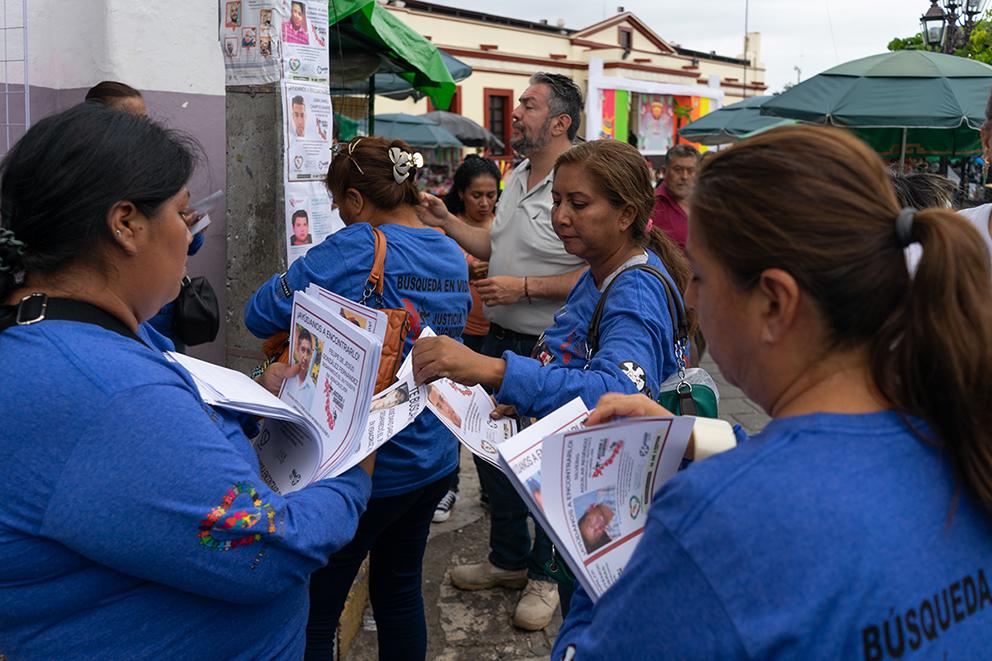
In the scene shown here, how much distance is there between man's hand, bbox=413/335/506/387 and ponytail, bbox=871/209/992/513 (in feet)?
3.41

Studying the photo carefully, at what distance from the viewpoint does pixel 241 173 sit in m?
3.77

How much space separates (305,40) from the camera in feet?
12.2

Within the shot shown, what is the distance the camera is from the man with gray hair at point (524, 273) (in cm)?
343

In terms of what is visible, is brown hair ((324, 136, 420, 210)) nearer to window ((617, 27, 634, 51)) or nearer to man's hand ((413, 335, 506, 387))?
man's hand ((413, 335, 506, 387))

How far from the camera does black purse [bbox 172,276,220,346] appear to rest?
3.16m

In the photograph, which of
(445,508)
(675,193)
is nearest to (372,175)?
(445,508)

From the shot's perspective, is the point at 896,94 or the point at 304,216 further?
the point at 896,94

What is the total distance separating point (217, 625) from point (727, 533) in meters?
0.91

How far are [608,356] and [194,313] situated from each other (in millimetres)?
1832

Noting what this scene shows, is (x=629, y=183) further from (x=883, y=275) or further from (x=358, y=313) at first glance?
(x=883, y=275)

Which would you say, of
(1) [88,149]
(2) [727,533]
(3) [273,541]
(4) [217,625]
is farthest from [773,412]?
(1) [88,149]

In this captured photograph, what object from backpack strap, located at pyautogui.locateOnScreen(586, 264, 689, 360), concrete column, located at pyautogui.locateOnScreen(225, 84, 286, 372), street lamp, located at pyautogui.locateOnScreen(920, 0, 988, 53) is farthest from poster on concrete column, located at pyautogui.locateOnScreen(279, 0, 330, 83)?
street lamp, located at pyautogui.locateOnScreen(920, 0, 988, 53)

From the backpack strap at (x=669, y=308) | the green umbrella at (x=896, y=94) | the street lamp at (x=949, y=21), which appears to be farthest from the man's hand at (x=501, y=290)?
the street lamp at (x=949, y=21)

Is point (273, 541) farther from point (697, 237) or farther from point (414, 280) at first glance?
point (414, 280)
